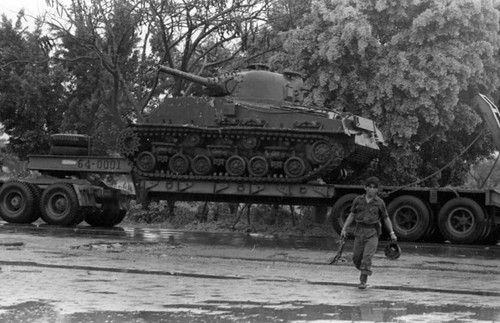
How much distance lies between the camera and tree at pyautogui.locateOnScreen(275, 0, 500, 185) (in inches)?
1115

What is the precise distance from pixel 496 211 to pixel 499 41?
8.12 meters

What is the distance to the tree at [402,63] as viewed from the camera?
2831 cm

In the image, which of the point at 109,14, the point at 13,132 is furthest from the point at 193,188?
the point at 13,132

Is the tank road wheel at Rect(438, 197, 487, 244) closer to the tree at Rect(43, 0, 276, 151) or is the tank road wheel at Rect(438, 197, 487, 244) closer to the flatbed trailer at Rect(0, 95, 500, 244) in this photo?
the flatbed trailer at Rect(0, 95, 500, 244)

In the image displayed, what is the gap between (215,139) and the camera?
25.8m

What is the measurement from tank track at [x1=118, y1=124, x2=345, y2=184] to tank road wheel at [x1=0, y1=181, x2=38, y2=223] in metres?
2.67

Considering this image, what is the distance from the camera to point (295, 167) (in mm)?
24969

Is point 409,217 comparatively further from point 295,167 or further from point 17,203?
point 17,203

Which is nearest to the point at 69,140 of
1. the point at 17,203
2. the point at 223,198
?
the point at 17,203

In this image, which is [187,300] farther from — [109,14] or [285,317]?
[109,14]

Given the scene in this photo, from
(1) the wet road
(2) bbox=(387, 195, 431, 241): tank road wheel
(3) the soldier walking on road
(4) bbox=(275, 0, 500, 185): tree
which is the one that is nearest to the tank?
(2) bbox=(387, 195, 431, 241): tank road wheel

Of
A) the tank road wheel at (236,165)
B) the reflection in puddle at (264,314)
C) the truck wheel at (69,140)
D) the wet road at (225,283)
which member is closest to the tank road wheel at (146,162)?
the truck wheel at (69,140)

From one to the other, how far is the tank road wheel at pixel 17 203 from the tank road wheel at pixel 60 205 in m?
0.53

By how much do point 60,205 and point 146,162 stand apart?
2.41 meters
